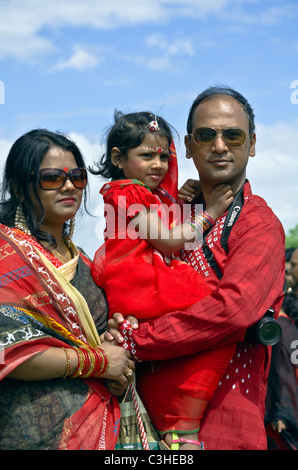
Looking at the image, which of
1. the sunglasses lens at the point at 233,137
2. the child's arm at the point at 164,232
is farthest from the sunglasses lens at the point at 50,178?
the sunglasses lens at the point at 233,137

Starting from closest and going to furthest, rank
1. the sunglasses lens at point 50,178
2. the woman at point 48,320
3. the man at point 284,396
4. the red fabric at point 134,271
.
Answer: the woman at point 48,320 < the red fabric at point 134,271 < the sunglasses lens at point 50,178 < the man at point 284,396

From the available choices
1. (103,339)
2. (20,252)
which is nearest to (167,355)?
(103,339)

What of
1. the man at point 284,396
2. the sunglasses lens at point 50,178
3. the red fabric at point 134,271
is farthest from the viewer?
the man at point 284,396

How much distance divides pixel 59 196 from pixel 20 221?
301 millimetres

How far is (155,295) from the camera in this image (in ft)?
11.1

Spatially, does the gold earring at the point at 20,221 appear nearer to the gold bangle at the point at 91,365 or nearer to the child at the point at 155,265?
the child at the point at 155,265

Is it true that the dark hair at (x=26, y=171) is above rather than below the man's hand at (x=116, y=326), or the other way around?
above

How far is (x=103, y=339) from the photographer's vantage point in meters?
3.55

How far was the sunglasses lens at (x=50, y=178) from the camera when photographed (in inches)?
140

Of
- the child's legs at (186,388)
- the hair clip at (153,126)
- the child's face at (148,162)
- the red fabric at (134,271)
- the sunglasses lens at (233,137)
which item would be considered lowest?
the child's legs at (186,388)

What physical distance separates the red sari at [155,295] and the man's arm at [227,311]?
0.35ft

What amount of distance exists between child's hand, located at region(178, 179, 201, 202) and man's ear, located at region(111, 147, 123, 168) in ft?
1.58

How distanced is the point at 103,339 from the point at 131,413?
1.57 ft

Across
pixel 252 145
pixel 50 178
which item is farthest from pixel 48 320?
pixel 252 145
